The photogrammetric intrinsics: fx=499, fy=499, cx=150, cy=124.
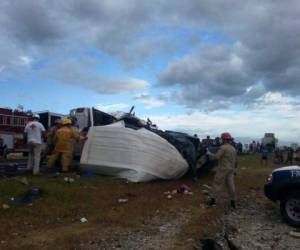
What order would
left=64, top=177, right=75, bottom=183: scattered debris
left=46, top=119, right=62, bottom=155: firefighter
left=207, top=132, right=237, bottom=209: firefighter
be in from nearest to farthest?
1. left=207, top=132, right=237, bottom=209: firefighter
2. left=64, top=177, right=75, bottom=183: scattered debris
3. left=46, top=119, right=62, bottom=155: firefighter

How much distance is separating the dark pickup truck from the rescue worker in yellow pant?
6420 mm

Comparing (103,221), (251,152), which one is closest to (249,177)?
(103,221)

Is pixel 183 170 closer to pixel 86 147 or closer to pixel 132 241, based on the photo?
pixel 86 147

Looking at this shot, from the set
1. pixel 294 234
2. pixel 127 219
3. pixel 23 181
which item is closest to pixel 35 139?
pixel 23 181

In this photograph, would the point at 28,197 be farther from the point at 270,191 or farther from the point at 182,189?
the point at 270,191

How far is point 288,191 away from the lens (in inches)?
424

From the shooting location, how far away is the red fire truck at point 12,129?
24094mm

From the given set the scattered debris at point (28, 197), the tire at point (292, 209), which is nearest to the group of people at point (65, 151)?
the tire at point (292, 209)

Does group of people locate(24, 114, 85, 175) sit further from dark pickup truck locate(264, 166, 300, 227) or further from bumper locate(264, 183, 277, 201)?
dark pickup truck locate(264, 166, 300, 227)

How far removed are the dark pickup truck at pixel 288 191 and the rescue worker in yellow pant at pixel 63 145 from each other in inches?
253

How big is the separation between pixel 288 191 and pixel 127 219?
3528 mm

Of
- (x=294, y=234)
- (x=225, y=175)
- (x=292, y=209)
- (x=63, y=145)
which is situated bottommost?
(x=294, y=234)

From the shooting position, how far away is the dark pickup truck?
34.7ft

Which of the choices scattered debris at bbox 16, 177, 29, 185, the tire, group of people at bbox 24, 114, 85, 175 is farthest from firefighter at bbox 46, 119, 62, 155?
the tire
